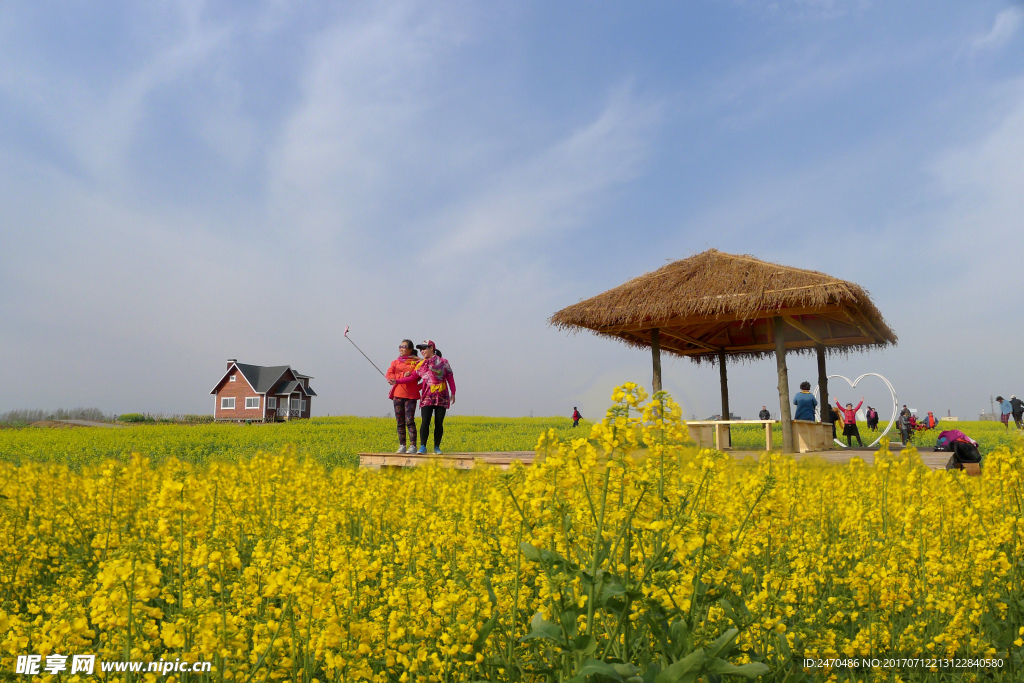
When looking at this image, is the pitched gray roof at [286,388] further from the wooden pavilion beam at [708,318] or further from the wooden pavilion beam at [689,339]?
the wooden pavilion beam at [708,318]

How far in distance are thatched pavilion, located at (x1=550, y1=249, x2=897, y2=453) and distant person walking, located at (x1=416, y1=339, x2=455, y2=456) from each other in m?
4.10

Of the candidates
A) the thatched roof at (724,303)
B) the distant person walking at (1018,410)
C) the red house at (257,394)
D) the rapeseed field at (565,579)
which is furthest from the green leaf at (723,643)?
the red house at (257,394)

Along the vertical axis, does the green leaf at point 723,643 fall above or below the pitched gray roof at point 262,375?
below

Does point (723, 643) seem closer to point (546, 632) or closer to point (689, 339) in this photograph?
point (546, 632)

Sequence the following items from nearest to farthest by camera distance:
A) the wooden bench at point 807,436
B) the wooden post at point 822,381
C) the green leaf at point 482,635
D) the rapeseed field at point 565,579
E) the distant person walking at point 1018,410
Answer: the rapeseed field at point 565,579 → the green leaf at point 482,635 → the wooden bench at point 807,436 → the wooden post at point 822,381 → the distant person walking at point 1018,410

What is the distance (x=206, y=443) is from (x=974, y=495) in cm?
1847

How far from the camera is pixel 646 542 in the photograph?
2238 mm

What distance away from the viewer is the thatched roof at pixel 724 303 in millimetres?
10195

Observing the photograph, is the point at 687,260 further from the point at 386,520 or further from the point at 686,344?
the point at 386,520

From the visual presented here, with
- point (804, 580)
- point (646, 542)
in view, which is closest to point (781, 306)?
point (804, 580)

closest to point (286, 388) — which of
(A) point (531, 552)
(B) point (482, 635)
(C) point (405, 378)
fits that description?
(C) point (405, 378)

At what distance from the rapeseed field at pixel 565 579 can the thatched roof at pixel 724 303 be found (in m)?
6.18

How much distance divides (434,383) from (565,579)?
6.66m

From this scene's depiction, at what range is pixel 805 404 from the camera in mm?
12195
